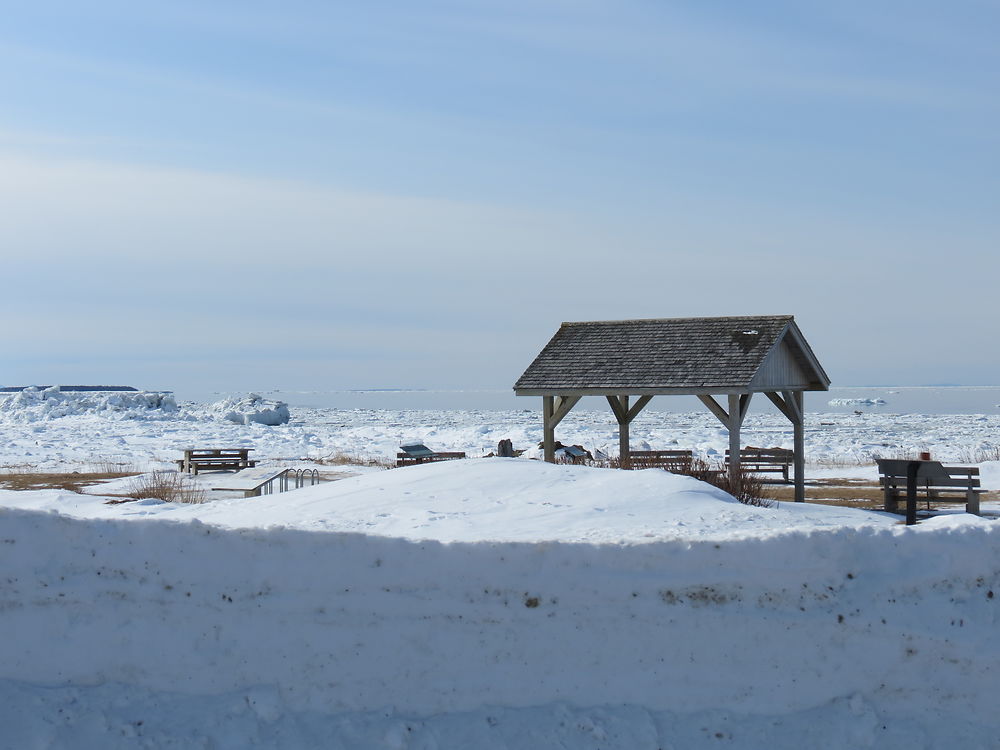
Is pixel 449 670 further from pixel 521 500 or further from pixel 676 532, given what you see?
pixel 521 500

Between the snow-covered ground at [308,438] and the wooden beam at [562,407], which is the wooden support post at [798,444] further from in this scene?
the snow-covered ground at [308,438]

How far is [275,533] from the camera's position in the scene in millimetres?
6809

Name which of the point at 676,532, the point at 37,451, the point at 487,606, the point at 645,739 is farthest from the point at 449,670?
the point at 37,451

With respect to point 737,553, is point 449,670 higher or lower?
lower

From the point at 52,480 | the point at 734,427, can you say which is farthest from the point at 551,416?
the point at 52,480

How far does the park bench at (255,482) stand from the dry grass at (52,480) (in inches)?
138

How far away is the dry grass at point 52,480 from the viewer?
76.9 ft

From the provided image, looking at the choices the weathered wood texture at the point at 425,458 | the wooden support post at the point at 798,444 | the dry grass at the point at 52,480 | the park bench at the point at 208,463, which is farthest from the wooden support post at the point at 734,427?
the dry grass at the point at 52,480

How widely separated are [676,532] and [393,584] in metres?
2.06

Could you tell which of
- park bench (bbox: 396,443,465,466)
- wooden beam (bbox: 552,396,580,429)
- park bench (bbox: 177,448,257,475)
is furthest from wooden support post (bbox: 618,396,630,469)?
park bench (bbox: 177,448,257,475)

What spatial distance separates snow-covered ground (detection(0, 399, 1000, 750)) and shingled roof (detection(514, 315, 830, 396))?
11.6 m

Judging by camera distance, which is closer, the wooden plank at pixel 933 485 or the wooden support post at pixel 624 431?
the wooden plank at pixel 933 485

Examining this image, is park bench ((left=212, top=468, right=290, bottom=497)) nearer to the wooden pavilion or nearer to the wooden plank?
the wooden pavilion

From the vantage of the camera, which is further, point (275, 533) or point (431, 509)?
point (431, 509)
